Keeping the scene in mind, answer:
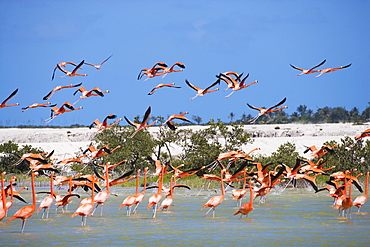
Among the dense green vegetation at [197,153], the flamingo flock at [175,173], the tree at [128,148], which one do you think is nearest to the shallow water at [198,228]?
the flamingo flock at [175,173]

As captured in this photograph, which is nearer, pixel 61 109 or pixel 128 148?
pixel 61 109

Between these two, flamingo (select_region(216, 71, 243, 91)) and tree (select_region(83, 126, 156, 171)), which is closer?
flamingo (select_region(216, 71, 243, 91))

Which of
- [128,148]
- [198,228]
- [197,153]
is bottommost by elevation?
[198,228]

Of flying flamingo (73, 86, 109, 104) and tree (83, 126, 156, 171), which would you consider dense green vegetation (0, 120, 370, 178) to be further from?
flying flamingo (73, 86, 109, 104)

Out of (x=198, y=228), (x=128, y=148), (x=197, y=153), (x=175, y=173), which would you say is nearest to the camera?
(x=198, y=228)

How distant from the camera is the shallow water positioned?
13195 millimetres

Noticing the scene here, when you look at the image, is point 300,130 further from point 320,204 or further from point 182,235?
point 182,235

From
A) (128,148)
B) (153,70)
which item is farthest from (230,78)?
(128,148)

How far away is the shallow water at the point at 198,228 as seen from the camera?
43.3ft

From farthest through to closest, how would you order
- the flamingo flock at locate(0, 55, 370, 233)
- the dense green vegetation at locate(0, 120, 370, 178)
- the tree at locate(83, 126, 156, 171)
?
the tree at locate(83, 126, 156, 171), the dense green vegetation at locate(0, 120, 370, 178), the flamingo flock at locate(0, 55, 370, 233)

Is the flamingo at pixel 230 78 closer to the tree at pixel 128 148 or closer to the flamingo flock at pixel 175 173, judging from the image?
the flamingo flock at pixel 175 173

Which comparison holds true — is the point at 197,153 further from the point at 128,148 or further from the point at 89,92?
the point at 89,92

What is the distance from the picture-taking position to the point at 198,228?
1503 cm

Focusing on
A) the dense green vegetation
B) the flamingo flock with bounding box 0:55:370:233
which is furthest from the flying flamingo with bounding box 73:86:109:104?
the dense green vegetation
